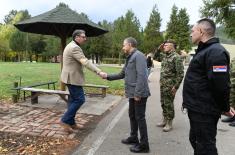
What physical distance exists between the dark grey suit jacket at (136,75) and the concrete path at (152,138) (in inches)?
39.4

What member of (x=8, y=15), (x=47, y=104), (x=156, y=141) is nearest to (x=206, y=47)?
(x=156, y=141)

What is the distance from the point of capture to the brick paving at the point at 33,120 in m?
7.19

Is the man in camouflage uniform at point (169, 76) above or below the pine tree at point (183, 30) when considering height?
below

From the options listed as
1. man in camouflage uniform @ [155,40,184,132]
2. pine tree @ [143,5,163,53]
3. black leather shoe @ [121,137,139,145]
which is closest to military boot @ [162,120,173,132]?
man in camouflage uniform @ [155,40,184,132]

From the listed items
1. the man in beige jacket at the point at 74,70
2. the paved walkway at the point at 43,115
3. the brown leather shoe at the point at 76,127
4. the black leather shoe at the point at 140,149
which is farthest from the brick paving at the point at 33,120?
the black leather shoe at the point at 140,149

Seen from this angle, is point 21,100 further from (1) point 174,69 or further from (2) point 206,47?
(2) point 206,47

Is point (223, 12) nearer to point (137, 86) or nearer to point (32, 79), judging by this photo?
point (32, 79)

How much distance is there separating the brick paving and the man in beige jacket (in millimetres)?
356

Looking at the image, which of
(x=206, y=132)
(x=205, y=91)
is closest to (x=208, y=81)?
(x=205, y=91)

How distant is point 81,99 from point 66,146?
1253 mm

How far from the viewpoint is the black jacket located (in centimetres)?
398

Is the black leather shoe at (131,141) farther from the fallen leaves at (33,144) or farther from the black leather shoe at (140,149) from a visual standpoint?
the fallen leaves at (33,144)

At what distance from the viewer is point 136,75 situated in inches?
243

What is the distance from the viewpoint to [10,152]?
5.85 metres
